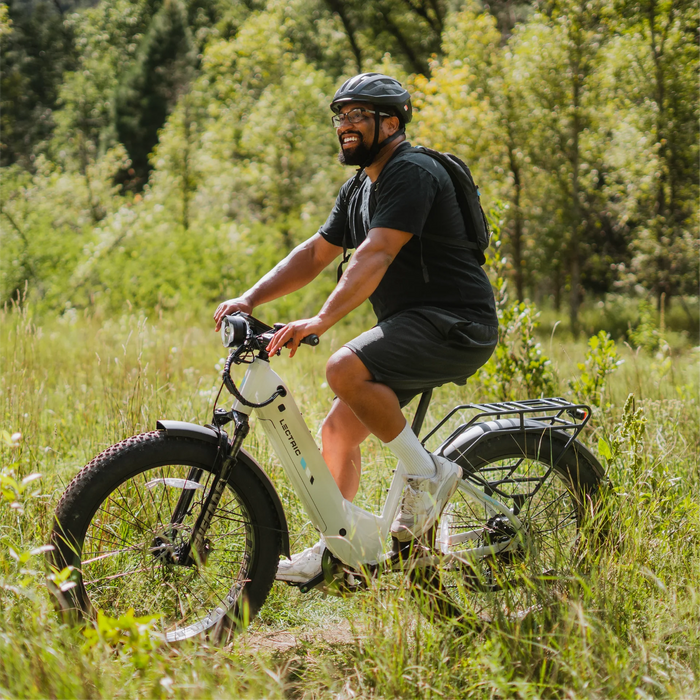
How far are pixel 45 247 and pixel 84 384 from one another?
26.7 feet

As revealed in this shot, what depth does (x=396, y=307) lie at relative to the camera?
2875 millimetres

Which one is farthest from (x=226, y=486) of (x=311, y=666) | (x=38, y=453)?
(x=38, y=453)

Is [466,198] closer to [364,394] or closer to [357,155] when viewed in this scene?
[357,155]

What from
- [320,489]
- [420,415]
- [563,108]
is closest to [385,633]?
[320,489]

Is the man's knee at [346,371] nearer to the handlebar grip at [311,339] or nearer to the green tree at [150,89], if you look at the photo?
the handlebar grip at [311,339]

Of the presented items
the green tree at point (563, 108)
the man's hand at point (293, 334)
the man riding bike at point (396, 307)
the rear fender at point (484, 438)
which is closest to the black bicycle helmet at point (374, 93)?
the man riding bike at point (396, 307)

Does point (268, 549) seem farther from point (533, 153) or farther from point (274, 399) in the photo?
point (533, 153)

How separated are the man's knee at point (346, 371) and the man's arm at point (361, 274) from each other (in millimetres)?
128

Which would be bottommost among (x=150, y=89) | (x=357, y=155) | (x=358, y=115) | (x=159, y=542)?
(x=159, y=542)

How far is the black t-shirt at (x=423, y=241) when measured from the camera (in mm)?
2564

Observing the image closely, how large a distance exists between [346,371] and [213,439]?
1.83 ft

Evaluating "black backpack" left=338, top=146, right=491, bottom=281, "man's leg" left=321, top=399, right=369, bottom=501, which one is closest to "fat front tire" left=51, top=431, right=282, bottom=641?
"man's leg" left=321, top=399, right=369, bottom=501

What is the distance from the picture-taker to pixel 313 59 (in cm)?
3056

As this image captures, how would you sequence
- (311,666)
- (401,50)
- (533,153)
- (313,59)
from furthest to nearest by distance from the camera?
(313,59), (401,50), (533,153), (311,666)
